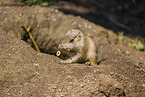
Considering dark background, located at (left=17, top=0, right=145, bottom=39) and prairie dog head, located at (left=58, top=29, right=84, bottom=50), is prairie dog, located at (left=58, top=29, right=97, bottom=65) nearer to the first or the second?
prairie dog head, located at (left=58, top=29, right=84, bottom=50)

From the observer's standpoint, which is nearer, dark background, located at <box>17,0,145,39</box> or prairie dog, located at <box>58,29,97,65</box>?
prairie dog, located at <box>58,29,97,65</box>

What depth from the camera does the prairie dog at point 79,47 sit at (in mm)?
2430

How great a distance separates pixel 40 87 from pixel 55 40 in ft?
4.22

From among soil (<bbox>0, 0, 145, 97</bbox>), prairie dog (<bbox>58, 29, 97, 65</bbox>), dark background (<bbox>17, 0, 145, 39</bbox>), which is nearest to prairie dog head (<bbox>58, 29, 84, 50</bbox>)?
prairie dog (<bbox>58, 29, 97, 65</bbox>)

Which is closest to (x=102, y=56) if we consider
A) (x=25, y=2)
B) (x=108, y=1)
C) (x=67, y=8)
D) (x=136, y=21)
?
(x=25, y=2)

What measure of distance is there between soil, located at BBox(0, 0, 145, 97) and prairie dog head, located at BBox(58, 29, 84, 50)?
266 millimetres

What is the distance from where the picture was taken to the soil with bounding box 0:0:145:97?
6.54 feet

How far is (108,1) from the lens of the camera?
23.9 feet

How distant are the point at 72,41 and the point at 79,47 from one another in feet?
0.47

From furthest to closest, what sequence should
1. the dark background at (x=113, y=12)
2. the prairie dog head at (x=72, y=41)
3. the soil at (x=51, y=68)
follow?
the dark background at (x=113, y=12) < the prairie dog head at (x=72, y=41) < the soil at (x=51, y=68)

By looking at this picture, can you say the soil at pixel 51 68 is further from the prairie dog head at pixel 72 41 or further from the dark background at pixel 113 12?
the dark background at pixel 113 12

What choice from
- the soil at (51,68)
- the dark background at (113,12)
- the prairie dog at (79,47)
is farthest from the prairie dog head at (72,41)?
the dark background at (113,12)

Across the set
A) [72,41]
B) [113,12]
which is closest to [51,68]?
[72,41]

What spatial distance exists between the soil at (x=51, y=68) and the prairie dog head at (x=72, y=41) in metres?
0.27
